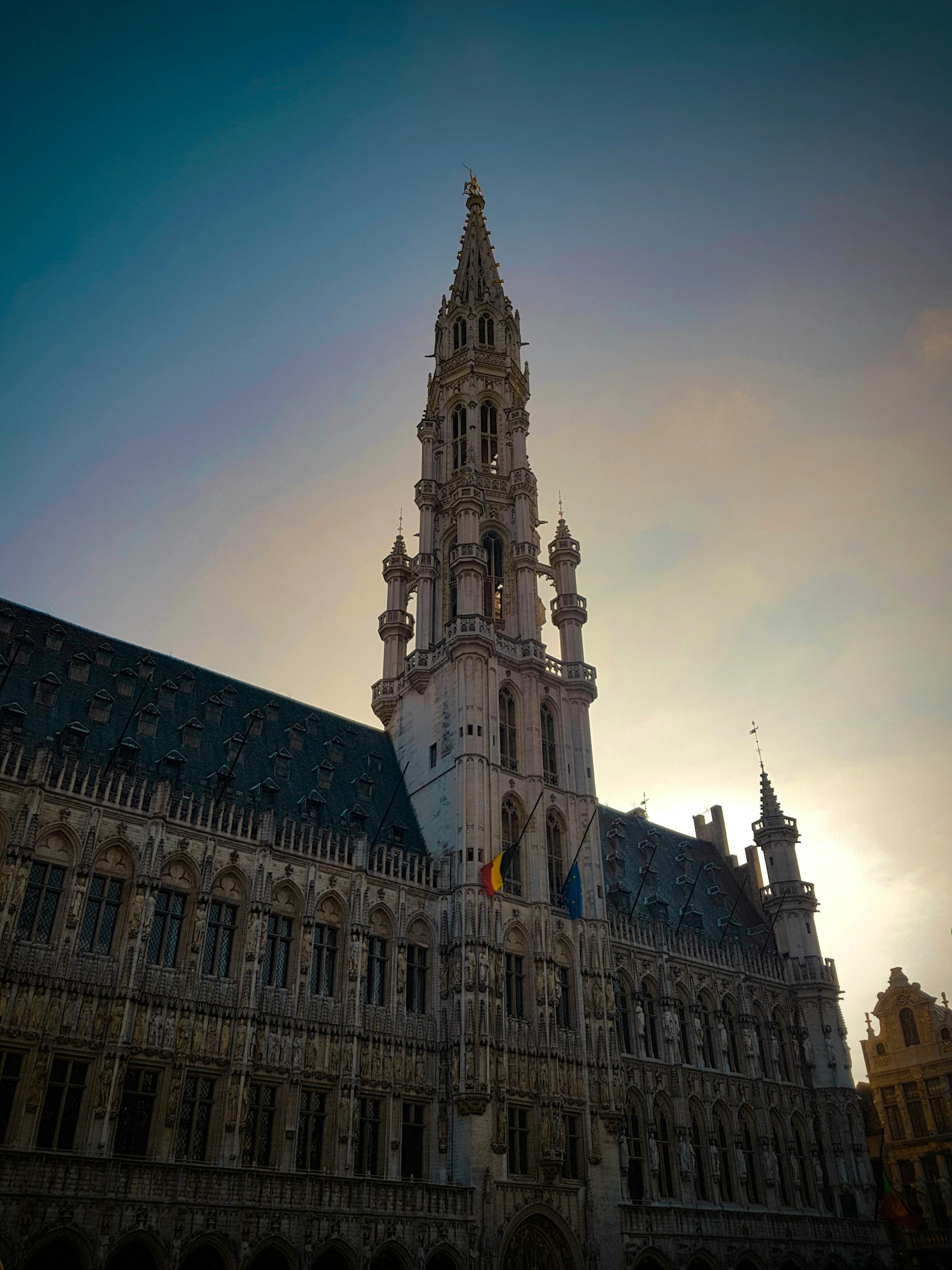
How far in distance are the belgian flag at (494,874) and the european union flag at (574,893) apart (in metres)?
2.94

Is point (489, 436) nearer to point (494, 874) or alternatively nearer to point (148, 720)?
point (148, 720)

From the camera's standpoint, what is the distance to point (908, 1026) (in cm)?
6500

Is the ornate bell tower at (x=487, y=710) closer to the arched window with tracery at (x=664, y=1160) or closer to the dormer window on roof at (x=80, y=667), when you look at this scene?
the arched window with tracery at (x=664, y=1160)

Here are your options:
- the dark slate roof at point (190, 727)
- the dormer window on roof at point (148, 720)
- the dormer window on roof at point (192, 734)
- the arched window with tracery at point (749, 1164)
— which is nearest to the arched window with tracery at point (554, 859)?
the dark slate roof at point (190, 727)

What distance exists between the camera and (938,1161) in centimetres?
5972

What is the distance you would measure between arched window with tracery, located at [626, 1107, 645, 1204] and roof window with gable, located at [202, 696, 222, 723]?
86.4 feet

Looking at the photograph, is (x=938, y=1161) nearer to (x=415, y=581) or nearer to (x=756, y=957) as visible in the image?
(x=756, y=957)

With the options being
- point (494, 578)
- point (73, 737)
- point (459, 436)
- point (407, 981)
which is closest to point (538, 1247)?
point (407, 981)

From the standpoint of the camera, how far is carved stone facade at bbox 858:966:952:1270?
57.9 metres

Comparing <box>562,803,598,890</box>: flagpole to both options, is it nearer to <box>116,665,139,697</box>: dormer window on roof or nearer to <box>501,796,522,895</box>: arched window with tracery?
<box>501,796,522,895</box>: arched window with tracery

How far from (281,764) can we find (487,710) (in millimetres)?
10164

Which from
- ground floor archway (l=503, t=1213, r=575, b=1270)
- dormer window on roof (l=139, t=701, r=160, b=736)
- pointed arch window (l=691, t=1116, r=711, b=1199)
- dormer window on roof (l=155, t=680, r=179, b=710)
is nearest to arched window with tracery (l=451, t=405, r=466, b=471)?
dormer window on roof (l=155, t=680, r=179, b=710)

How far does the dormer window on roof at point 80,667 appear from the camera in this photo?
141ft

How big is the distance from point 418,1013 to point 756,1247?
20627 mm
